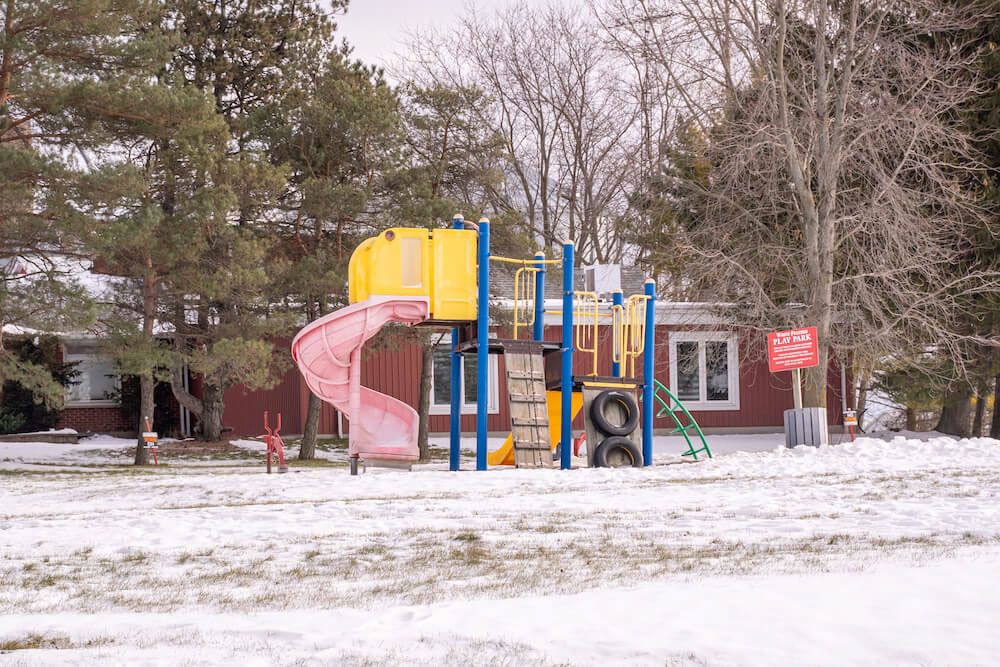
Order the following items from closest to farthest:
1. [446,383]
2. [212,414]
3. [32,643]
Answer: [32,643] → [212,414] → [446,383]

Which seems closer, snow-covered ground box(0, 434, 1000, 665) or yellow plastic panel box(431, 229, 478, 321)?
snow-covered ground box(0, 434, 1000, 665)

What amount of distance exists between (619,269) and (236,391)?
10.6 meters

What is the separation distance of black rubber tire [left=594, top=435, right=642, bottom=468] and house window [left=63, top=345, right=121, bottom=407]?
1708cm

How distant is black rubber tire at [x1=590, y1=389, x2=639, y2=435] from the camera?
1399 centimetres

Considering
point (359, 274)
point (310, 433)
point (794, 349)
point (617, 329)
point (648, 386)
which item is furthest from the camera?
point (310, 433)

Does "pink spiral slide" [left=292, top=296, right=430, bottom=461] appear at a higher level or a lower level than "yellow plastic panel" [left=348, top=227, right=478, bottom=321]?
lower

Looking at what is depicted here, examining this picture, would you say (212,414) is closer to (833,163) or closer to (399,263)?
(399,263)

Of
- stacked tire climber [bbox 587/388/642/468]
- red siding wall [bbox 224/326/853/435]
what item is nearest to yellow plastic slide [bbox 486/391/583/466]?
stacked tire climber [bbox 587/388/642/468]

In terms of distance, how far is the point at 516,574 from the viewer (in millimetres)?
5285

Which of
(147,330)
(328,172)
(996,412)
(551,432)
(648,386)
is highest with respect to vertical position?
(328,172)

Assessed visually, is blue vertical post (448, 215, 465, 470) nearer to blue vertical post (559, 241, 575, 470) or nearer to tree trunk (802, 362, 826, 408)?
blue vertical post (559, 241, 575, 470)

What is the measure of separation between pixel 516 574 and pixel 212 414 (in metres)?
20.0

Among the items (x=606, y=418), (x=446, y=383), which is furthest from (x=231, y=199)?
(x=446, y=383)

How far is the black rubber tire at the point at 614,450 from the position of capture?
546 inches
